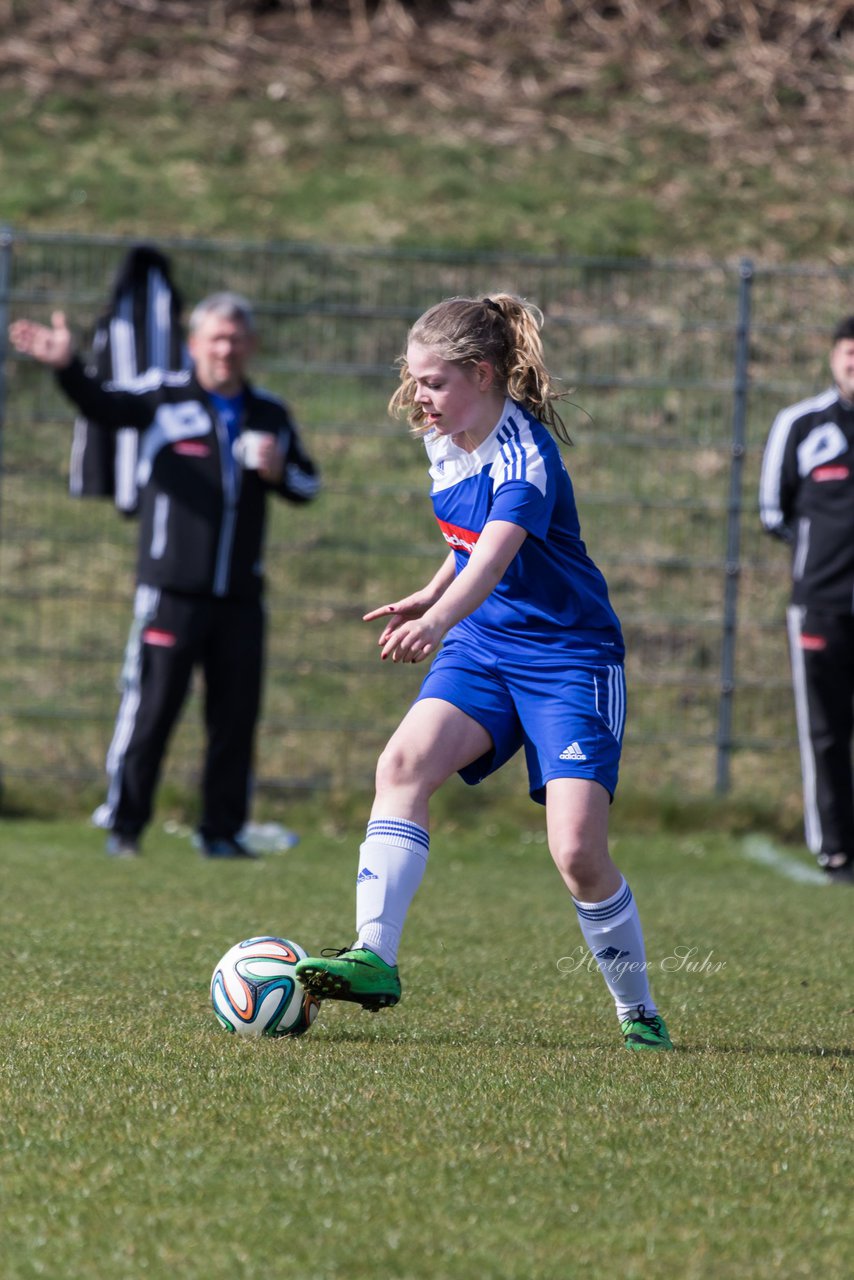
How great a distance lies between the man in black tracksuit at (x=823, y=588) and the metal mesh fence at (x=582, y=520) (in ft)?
3.50

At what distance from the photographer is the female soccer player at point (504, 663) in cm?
430

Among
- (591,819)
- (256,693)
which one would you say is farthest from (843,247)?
(591,819)

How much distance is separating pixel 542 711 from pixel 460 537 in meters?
0.54

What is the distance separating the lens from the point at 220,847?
8867mm

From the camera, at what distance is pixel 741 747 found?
980 centimetres

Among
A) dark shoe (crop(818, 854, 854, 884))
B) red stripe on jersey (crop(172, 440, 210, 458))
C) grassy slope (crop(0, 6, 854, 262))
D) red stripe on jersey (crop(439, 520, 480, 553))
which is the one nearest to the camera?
red stripe on jersey (crop(439, 520, 480, 553))

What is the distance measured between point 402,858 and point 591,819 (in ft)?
1.61

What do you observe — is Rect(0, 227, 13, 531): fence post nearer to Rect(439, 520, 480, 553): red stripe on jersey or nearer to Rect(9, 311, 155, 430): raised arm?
Rect(9, 311, 155, 430): raised arm

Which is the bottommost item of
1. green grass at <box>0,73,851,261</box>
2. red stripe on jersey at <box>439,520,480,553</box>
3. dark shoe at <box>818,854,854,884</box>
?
dark shoe at <box>818,854,854,884</box>

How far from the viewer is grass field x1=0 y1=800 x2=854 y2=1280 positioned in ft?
8.74

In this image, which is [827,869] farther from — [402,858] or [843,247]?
[843,247]

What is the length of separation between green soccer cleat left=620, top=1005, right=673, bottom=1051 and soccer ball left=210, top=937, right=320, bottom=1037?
799mm

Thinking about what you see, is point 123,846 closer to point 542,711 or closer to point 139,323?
point 139,323

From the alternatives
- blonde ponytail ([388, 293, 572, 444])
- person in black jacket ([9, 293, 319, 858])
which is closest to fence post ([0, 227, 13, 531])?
person in black jacket ([9, 293, 319, 858])
